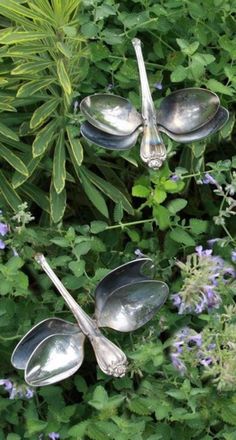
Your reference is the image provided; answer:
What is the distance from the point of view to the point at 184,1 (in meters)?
1.23

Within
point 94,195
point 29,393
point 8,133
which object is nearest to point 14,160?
point 8,133

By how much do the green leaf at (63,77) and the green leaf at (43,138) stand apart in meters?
0.11

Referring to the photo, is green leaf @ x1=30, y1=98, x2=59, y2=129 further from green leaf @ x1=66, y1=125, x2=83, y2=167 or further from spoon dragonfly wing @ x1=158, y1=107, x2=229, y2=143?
spoon dragonfly wing @ x1=158, y1=107, x2=229, y2=143

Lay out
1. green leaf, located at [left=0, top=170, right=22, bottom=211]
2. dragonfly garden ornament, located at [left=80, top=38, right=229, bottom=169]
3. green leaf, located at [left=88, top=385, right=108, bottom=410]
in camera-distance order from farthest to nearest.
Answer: green leaf, located at [left=0, top=170, right=22, bottom=211] < dragonfly garden ornament, located at [left=80, top=38, right=229, bottom=169] < green leaf, located at [left=88, top=385, right=108, bottom=410]

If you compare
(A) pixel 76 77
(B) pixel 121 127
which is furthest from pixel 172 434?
(A) pixel 76 77

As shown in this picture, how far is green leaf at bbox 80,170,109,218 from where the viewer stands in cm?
130

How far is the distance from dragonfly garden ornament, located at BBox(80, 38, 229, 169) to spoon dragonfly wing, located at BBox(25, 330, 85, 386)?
283 mm

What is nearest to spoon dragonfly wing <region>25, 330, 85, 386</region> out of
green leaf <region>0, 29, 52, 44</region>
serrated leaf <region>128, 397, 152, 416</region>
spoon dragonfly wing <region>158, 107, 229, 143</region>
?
serrated leaf <region>128, 397, 152, 416</region>

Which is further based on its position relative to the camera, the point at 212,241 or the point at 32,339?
the point at 212,241

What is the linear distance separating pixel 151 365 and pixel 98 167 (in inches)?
16.0

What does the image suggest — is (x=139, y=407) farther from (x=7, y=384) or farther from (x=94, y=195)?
(x=94, y=195)

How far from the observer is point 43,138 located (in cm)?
124

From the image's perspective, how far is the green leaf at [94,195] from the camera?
1300 millimetres

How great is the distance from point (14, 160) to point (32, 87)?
12 centimetres
